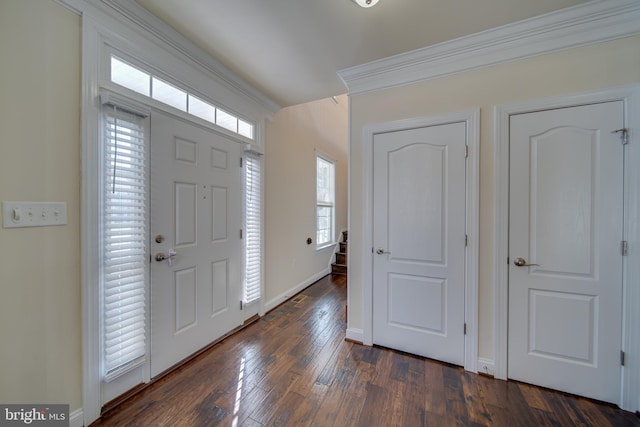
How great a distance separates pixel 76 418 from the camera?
138cm

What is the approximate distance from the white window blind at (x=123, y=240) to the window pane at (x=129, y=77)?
21 cm

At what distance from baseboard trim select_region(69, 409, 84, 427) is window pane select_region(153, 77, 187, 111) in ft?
6.70


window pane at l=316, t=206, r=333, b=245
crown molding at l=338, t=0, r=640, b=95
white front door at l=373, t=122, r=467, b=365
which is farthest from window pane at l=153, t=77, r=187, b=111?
window pane at l=316, t=206, r=333, b=245

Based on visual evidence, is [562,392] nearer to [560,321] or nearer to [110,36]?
[560,321]

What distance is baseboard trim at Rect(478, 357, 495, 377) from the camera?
1.89 metres

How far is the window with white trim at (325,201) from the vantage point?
183 inches

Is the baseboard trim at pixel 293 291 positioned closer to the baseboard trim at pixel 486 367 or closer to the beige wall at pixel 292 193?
the beige wall at pixel 292 193

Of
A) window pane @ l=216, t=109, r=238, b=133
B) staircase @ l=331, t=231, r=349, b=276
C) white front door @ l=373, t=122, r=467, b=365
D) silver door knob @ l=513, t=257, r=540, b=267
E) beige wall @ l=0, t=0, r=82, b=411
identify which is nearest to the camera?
beige wall @ l=0, t=0, r=82, b=411

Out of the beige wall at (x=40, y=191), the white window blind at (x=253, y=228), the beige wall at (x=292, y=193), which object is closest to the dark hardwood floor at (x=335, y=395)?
the beige wall at (x=40, y=191)

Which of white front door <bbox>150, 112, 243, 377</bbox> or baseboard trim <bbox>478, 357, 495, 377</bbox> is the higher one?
white front door <bbox>150, 112, 243, 377</bbox>

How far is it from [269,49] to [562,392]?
3.39 m

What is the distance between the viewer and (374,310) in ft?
7.64

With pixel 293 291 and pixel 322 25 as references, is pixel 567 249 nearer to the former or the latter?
pixel 322 25

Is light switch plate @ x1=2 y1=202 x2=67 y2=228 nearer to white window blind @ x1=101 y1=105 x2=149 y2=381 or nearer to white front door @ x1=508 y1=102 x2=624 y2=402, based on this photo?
white window blind @ x1=101 y1=105 x2=149 y2=381
